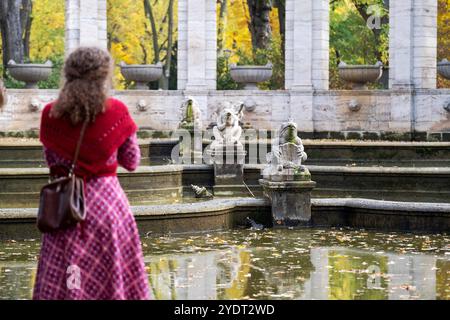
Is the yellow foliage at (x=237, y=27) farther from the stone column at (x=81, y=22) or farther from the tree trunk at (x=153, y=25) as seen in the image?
the stone column at (x=81, y=22)

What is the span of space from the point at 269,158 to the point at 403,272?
4.67m

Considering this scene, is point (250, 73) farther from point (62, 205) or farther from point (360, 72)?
point (62, 205)

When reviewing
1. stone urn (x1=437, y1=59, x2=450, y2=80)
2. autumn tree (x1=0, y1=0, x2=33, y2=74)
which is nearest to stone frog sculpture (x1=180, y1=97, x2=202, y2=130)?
stone urn (x1=437, y1=59, x2=450, y2=80)

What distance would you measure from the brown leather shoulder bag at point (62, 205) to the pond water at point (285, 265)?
9.06 feet

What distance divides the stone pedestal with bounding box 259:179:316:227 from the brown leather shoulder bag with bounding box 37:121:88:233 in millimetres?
8116

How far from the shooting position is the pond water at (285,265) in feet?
32.3

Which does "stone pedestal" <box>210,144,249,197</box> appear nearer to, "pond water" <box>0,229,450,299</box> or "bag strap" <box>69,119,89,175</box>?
"pond water" <box>0,229,450,299</box>

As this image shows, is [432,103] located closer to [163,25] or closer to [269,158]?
[269,158]

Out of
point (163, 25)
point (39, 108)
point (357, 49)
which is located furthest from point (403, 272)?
point (163, 25)

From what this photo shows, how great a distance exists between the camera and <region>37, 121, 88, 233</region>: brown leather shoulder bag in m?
6.83

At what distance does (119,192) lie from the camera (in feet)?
23.3

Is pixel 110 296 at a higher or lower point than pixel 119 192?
lower

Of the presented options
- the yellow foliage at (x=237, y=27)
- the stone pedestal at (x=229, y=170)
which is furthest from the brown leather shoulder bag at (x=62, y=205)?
the yellow foliage at (x=237, y=27)

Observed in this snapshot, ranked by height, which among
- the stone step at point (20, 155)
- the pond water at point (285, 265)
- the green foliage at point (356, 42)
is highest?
the green foliage at point (356, 42)
